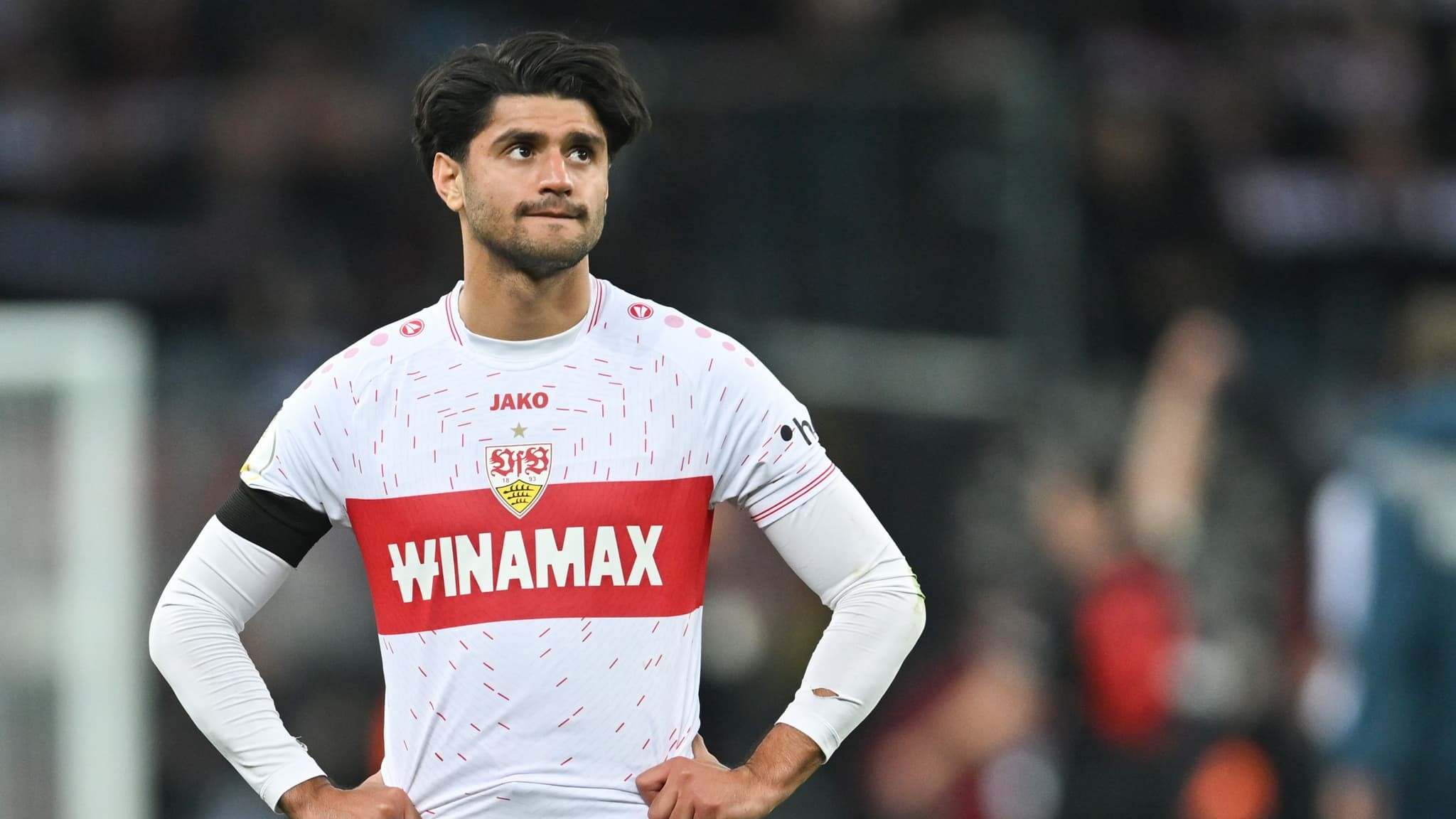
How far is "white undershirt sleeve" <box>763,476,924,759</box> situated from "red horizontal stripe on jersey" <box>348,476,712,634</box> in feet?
0.75

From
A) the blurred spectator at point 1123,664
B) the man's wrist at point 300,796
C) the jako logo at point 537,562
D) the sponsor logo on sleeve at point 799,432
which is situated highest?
the sponsor logo on sleeve at point 799,432

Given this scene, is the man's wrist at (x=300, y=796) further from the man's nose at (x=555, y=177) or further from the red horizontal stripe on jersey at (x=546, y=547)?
the man's nose at (x=555, y=177)

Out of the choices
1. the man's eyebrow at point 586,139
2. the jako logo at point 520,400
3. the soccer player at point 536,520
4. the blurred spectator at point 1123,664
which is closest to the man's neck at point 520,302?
the soccer player at point 536,520

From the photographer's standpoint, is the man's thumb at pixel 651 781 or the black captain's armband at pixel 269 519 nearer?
the man's thumb at pixel 651 781

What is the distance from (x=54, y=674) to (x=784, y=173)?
383 cm

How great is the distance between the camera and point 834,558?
407 centimetres

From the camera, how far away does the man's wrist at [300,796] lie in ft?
13.2

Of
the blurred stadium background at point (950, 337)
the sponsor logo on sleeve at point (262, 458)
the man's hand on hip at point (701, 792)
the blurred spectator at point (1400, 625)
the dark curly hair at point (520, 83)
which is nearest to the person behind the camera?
the man's hand on hip at point (701, 792)

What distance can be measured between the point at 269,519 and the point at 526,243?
730 mm

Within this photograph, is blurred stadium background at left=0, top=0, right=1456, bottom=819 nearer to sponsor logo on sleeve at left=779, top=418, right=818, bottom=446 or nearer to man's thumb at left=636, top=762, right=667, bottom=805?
sponsor logo on sleeve at left=779, top=418, right=818, bottom=446

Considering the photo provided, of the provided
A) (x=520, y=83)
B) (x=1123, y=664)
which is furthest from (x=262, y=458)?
(x=1123, y=664)

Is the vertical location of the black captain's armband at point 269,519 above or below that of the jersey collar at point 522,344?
below

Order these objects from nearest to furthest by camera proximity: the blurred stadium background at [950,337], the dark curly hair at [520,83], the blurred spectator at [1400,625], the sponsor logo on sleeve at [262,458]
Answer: the dark curly hair at [520,83]
the sponsor logo on sleeve at [262,458]
the blurred spectator at [1400,625]
the blurred stadium background at [950,337]

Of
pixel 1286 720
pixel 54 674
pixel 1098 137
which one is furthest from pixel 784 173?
pixel 54 674
